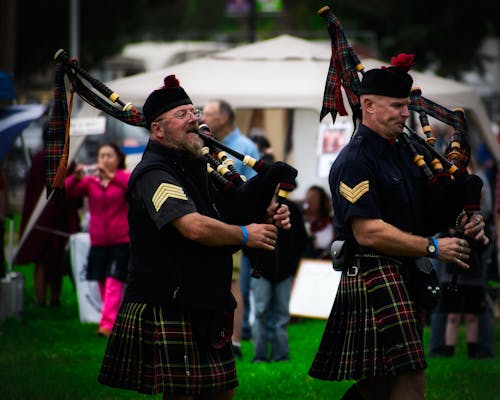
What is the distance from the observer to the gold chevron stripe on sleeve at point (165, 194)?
490 cm

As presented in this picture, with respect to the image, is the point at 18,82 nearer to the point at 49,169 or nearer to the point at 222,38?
the point at 222,38

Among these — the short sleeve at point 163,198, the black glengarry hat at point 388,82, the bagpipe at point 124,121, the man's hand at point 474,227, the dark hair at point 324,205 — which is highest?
the black glengarry hat at point 388,82

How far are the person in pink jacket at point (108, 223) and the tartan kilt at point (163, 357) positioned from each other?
16.2ft

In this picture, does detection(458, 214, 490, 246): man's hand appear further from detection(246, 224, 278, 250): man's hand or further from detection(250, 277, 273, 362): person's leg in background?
detection(250, 277, 273, 362): person's leg in background

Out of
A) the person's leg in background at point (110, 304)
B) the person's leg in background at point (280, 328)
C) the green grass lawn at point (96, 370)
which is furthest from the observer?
the person's leg in background at point (110, 304)

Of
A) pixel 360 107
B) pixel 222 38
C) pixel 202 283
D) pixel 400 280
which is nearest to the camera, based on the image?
pixel 202 283

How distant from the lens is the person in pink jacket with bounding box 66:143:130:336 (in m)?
10.1

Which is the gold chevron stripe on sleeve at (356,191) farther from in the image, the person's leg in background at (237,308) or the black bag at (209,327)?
the person's leg in background at (237,308)

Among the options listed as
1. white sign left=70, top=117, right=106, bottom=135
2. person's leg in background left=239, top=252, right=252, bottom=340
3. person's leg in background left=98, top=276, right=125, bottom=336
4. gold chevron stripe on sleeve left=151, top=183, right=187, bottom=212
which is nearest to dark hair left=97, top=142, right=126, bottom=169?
white sign left=70, top=117, right=106, bottom=135

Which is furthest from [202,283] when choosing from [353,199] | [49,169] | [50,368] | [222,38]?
[222,38]

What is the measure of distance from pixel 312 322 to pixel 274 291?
7.88 feet

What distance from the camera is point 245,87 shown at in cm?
1115

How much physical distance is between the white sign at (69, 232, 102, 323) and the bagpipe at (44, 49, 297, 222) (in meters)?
5.27

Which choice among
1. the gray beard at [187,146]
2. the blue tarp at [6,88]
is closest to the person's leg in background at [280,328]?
the blue tarp at [6,88]
